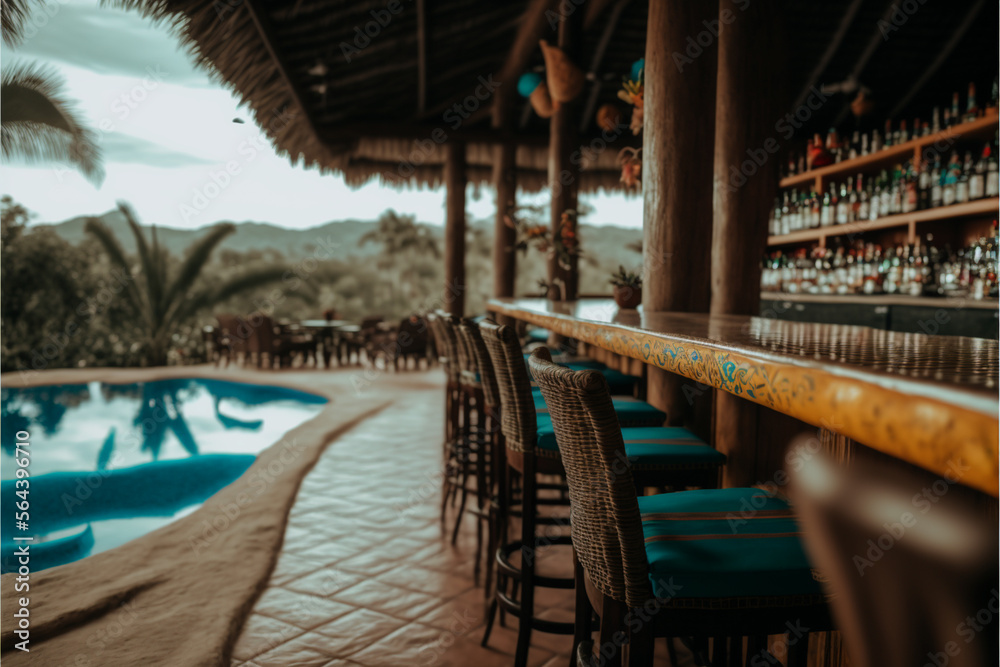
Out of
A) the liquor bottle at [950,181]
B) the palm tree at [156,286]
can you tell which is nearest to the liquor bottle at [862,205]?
the liquor bottle at [950,181]

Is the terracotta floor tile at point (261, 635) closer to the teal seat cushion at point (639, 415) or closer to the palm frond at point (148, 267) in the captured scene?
the teal seat cushion at point (639, 415)

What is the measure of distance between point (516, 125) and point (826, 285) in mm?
4801

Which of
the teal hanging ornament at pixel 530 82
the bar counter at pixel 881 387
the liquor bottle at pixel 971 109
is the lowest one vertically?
the bar counter at pixel 881 387

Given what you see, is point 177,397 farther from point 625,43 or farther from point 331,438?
point 625,43

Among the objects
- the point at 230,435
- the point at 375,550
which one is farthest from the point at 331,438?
the point at 375,550

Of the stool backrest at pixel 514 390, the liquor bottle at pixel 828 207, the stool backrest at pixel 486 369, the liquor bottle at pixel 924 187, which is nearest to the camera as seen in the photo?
the stool backrest at pixel 514 390

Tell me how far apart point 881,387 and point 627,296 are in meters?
2.52

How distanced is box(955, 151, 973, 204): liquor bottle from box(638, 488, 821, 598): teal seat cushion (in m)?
3.30

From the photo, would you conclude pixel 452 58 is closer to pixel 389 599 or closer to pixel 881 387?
pixel 389 599

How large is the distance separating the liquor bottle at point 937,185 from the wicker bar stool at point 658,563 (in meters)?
3.52

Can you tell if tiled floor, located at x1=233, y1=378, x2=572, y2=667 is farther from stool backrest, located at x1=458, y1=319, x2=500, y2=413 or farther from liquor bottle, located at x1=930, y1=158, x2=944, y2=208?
liquor bottle, located at x1=930, y1=158, x2=944, y2=208

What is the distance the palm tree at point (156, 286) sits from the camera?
10.7 m

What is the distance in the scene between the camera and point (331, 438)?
17.0 ft

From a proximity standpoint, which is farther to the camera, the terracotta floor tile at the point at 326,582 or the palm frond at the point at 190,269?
the palm frond at the point at 190,269
